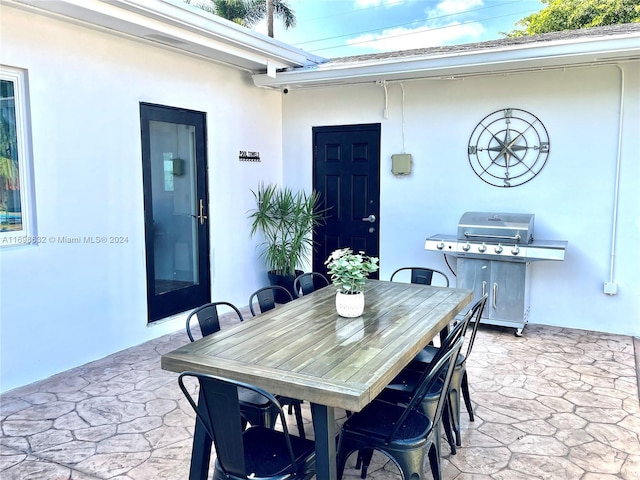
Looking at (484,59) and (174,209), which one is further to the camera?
(174,209)

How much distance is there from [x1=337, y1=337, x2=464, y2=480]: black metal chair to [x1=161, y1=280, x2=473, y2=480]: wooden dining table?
0.16 meters

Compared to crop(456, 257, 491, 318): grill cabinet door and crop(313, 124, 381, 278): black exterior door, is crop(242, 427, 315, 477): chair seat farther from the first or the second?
crop(313, 124, 381, 278): black exterior door

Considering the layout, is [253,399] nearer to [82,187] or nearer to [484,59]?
[82,187]

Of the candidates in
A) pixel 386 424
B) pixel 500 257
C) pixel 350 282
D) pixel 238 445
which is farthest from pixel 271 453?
pixel 500 257

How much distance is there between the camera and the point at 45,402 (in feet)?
10.7

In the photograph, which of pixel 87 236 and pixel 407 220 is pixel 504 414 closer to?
pixel 407 220

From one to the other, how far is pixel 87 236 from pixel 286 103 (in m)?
3.16

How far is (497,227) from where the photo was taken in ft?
15.2

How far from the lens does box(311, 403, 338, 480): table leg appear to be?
185cm

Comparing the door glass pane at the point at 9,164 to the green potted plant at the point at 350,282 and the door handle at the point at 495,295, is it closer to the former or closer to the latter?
the green potted plant at the point at 350,282

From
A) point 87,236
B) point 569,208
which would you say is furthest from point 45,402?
point 569,208

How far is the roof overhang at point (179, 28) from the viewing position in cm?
342

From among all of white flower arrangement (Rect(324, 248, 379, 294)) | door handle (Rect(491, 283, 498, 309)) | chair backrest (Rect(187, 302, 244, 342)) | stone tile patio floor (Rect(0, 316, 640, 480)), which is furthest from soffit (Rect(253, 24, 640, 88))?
chair backrest (Rect(187, 302, 244, 342))

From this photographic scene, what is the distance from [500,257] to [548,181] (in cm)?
98
